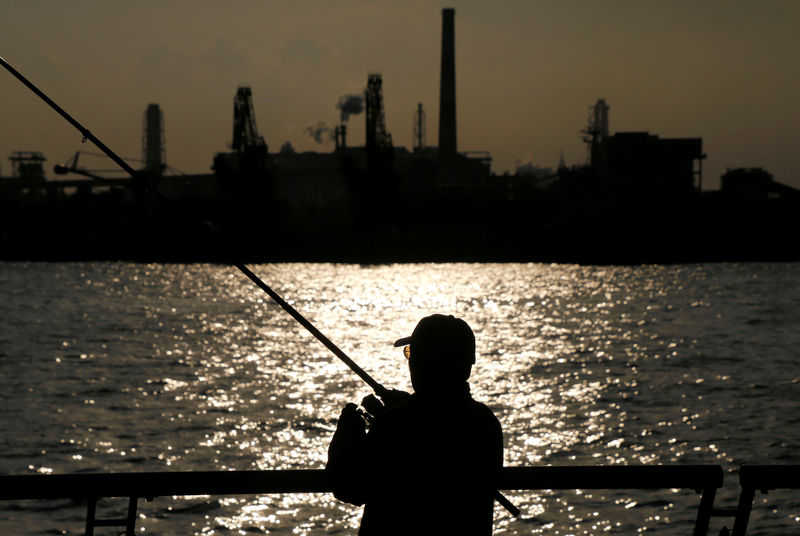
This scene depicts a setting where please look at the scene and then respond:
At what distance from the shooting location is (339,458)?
2.67 m

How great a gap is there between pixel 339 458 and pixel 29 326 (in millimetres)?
56959

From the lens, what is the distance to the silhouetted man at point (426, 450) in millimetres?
2676

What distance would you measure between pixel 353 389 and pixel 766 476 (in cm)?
2746

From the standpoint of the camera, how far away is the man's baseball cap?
2682 millimetres

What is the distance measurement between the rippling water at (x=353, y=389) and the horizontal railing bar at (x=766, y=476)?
35.6ft

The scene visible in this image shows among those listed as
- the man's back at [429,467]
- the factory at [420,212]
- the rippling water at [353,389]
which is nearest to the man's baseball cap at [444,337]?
the man's back at [429,467]

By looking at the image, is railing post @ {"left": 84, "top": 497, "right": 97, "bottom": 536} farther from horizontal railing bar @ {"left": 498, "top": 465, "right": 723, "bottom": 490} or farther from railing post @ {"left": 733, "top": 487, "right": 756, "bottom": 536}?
railing post @ {"left": 733, "top": 487, "right": 756, "bottom": 536}

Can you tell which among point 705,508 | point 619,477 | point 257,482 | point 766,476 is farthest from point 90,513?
point 766,476

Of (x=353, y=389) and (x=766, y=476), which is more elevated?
(x=766, y=476)

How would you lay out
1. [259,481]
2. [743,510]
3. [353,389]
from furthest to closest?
[353,389] → [743,510] → [259,481]

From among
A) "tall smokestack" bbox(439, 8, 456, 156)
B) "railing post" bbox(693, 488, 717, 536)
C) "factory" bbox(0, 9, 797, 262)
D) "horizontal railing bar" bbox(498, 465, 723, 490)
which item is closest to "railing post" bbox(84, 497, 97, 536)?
"horizontal railing bar" bbox(498, 465, 723, 490)

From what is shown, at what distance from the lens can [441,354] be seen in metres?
2.68

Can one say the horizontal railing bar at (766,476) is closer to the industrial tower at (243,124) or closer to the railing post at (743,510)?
the railing post at (743,510)

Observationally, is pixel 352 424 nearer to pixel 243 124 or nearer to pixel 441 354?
pixel 441 354
